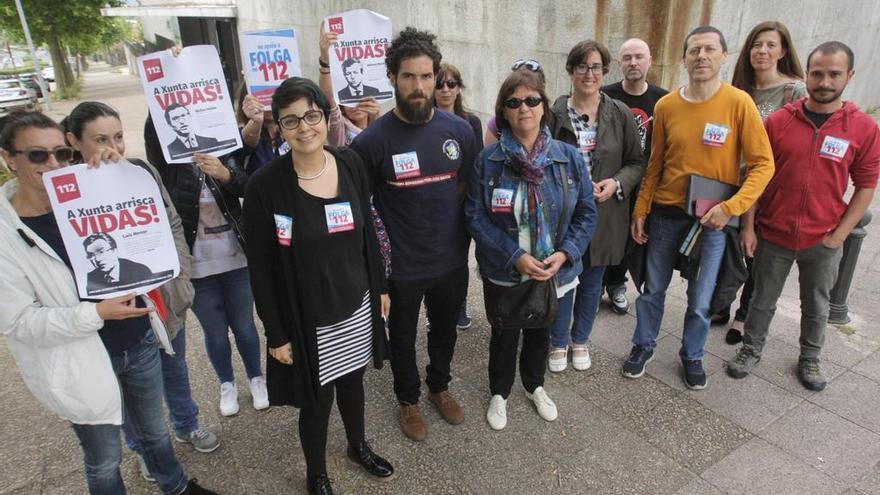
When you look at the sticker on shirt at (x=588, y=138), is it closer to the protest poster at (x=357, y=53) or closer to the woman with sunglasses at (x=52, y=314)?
the protest poster at (x=357, y=53)

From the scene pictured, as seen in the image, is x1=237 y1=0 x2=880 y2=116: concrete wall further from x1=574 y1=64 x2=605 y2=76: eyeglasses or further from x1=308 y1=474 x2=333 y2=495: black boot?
x1=308 y1=474 x2=333 y2=495: black boot

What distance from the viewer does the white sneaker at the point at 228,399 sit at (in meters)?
3.53

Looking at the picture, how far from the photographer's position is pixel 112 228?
220 cm

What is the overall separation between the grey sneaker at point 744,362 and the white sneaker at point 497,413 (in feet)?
5.35

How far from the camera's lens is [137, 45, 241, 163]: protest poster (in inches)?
109

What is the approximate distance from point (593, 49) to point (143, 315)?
9.38ft

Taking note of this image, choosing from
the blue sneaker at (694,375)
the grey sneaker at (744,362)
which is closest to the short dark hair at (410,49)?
the blue sneaker at (694,375)

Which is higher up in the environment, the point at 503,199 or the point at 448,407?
the point at 503,199

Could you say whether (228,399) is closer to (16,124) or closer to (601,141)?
(16,124)

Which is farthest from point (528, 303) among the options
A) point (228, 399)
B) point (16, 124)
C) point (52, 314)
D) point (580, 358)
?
point (16, 124)

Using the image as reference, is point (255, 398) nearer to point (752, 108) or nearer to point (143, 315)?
point (143, 315)

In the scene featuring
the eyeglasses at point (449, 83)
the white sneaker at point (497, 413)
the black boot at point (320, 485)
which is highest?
the eyeglasses at point (449, 83)

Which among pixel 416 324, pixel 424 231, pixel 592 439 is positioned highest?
pixel 424 231

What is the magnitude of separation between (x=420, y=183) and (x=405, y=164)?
0.43ft
